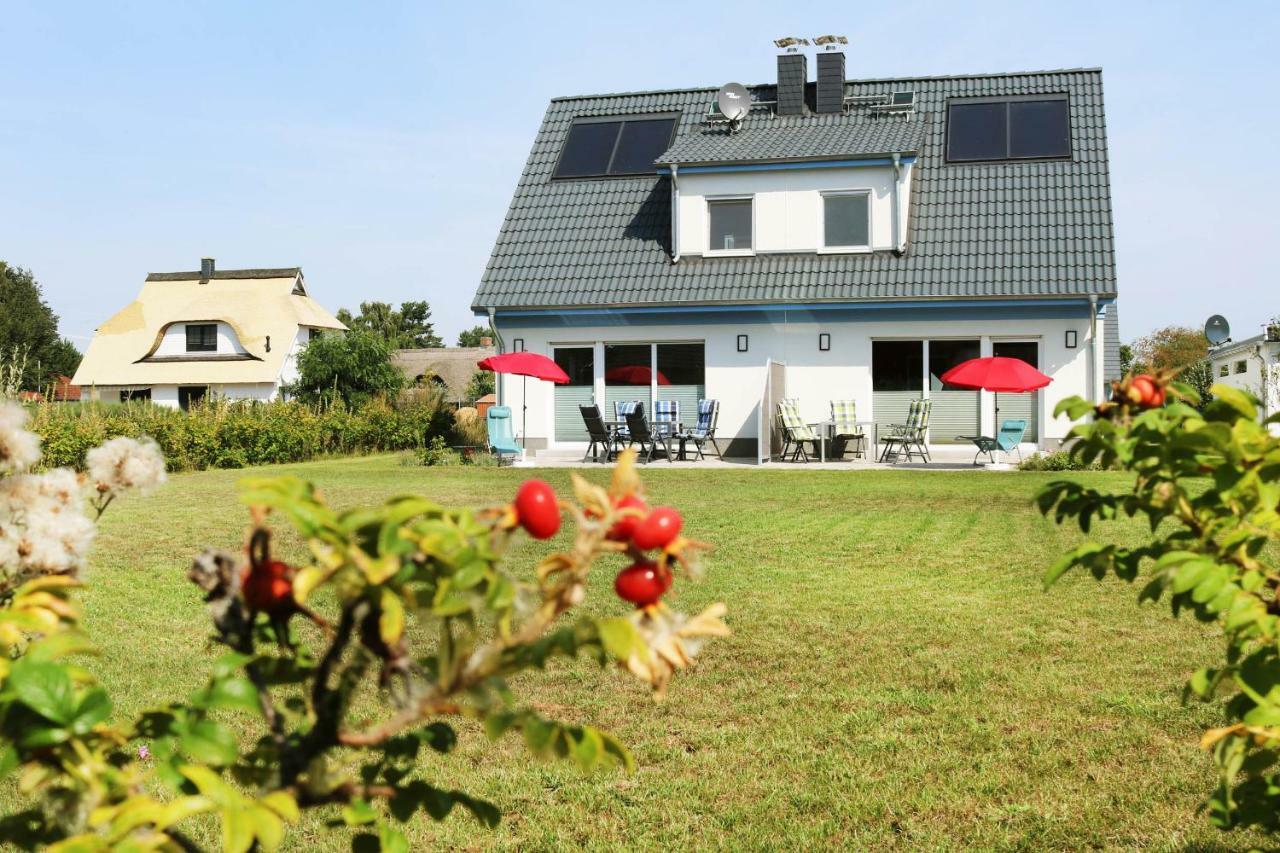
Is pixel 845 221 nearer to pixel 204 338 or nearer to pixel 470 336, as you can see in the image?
pixel 204 338

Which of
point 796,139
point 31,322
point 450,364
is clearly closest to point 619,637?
point 796,139

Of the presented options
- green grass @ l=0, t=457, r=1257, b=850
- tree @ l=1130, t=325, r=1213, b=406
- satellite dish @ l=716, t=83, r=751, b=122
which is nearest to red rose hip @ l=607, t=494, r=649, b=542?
green grass @ l=0, t=457, r=1257, b=850

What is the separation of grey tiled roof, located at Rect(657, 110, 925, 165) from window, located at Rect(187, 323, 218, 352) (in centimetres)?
2786

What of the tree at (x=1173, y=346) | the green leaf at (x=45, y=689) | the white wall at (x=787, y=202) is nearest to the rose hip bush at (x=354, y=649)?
the green leaf at (x=45, y=689)

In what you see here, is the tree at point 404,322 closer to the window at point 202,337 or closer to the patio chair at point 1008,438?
the window at point 202,337

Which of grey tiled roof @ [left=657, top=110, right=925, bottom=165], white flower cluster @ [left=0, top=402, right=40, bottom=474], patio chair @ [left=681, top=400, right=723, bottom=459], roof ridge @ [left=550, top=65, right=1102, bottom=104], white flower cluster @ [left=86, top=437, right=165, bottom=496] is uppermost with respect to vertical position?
roof ridge @ [left=550, top=65, right=1102, bottom=104]

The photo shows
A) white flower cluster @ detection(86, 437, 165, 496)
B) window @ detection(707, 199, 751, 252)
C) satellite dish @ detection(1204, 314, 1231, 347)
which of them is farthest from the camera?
satellite dish @ detection(1204, 314, 1231, 347)

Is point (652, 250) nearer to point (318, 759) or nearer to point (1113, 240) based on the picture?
point (1113, 240)

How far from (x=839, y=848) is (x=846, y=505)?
8.52m

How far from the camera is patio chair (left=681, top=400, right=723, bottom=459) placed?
19.0 m

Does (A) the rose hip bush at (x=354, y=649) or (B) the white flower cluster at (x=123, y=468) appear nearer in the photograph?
(A) the rose hip bush at (x=354, y=649)

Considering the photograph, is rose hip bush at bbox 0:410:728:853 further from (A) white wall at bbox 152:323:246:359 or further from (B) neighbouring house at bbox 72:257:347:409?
(A) white wall at bbox 152:323:246:359

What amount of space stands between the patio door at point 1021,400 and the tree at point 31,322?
4589 cm

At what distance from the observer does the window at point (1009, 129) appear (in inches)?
806
